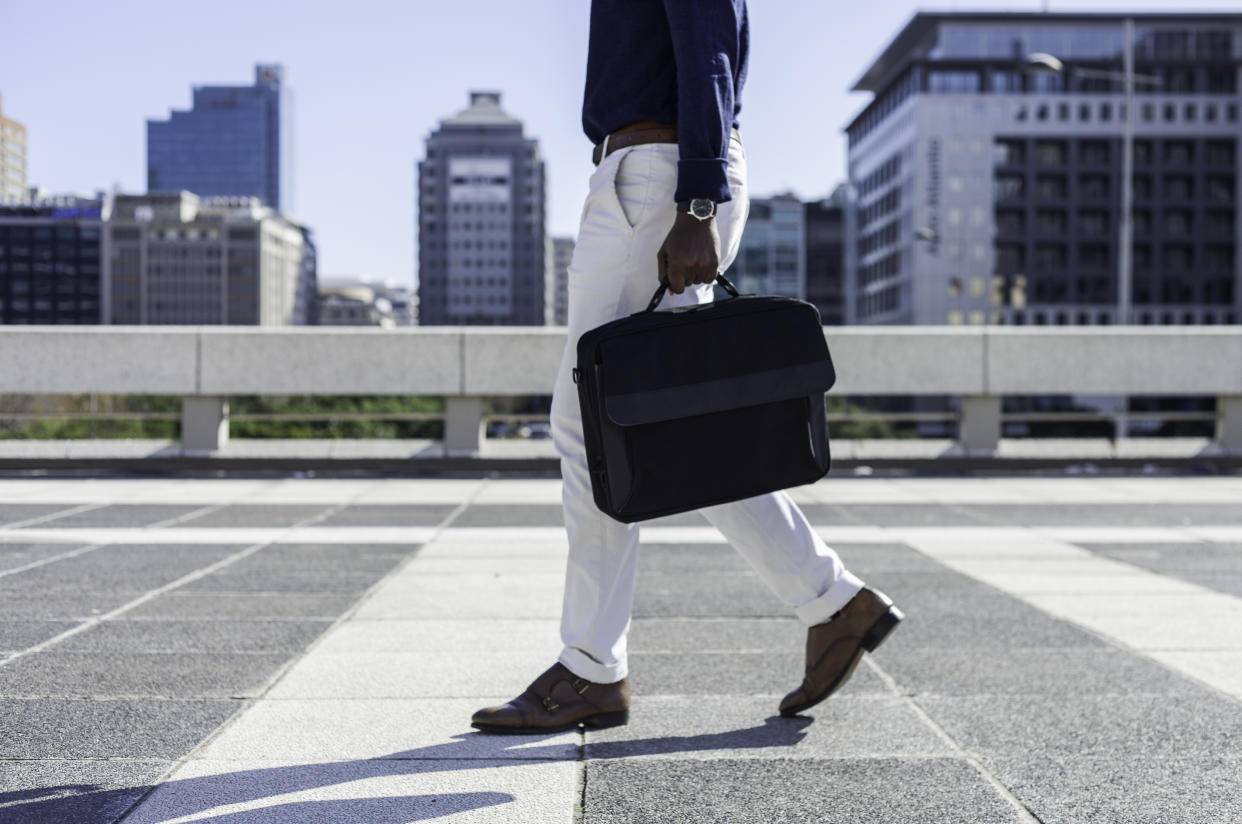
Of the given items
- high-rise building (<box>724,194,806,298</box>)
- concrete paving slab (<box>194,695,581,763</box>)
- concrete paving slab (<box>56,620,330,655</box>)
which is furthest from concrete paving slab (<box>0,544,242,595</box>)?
high-rise building (<box>724,194,806,298</box>)

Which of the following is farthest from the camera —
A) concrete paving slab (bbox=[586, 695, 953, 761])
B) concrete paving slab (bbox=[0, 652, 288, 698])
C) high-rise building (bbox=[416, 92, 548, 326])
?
high-rise building (bbox=[416, 92, 548, 326])

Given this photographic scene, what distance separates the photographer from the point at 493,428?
10938 millimetres

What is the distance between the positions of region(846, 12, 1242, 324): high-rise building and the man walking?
93461 millimetres

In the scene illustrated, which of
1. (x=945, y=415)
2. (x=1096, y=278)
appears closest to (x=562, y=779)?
(x=945, y=415)

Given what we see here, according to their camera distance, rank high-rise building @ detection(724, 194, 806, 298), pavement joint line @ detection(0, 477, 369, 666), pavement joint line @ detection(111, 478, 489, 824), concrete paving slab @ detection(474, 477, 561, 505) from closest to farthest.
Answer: pavement joint line @ detection(111, 478, 489, 824), pavement joint line @ detection(0, 477, 369, 666), concrete paving slab @ detection(474, 477, 561, 505), high-rise building @ detection(724, 194, 806, 298)

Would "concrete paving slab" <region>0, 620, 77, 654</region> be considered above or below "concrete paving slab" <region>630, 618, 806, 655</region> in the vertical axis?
above

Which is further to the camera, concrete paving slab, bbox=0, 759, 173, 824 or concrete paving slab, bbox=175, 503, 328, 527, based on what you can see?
concrete paving slab, bbox=175, 503, 328, 527

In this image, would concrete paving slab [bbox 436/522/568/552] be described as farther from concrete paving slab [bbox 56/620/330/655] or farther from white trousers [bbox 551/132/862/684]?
white trousers [bbox 551/132/862/684]

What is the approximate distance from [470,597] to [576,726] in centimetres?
176

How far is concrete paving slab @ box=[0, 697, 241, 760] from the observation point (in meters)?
2.47

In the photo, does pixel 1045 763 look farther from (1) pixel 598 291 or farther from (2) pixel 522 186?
(2) pixel 522 186

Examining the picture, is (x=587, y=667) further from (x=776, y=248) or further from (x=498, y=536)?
(x=776, y=248)

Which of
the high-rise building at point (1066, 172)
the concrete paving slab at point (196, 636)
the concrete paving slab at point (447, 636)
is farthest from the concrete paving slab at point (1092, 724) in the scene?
the high-rise building at point (1066, 172)

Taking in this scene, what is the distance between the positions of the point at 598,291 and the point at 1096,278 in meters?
100
